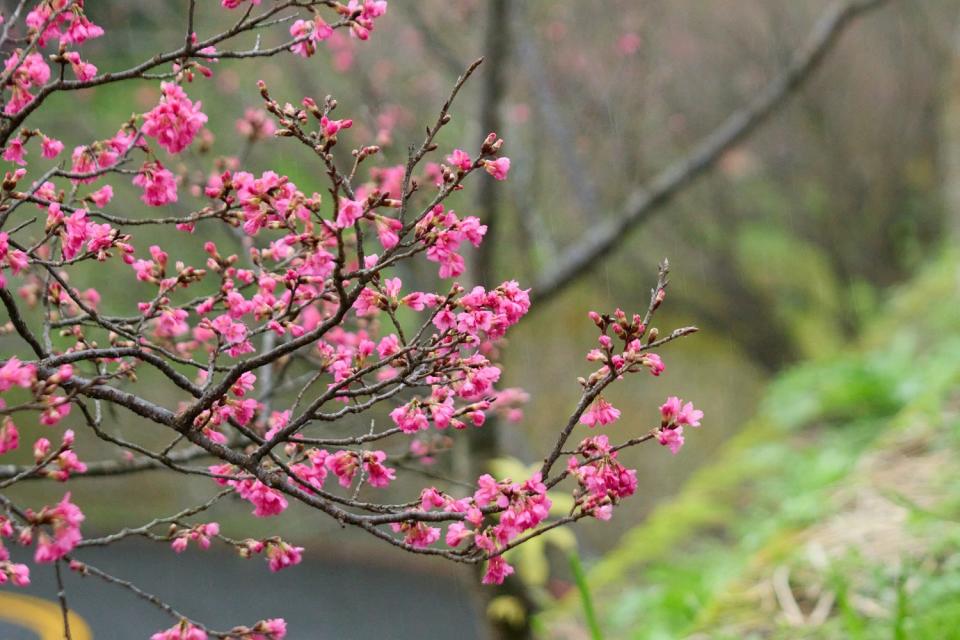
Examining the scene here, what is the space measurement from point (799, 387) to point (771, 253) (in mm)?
5603

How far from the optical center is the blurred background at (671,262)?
5.25 metres

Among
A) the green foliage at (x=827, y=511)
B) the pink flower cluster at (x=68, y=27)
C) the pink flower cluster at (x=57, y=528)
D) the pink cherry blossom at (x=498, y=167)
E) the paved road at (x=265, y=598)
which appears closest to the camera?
the pink flower cluster at (x=57, y=528)

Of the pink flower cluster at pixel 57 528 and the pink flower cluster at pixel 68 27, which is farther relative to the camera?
the pink flower cluster at pixel 68 27

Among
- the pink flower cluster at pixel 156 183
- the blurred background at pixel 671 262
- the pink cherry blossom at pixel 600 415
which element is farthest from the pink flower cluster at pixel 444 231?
the blurred background at pixel 671 262

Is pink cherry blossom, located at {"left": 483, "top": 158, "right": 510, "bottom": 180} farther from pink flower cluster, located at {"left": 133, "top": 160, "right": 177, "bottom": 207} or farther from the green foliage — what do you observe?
the green foliage

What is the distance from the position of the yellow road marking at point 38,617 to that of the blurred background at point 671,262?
35 cm

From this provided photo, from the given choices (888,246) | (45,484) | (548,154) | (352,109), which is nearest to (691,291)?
(888,246)

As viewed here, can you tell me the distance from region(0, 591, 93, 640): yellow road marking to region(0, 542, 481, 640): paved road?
0.07ft

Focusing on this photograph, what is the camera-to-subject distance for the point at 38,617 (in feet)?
33.4

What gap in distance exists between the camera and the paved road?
10.6 metres

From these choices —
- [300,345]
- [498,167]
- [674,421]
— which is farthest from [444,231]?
[674,421]

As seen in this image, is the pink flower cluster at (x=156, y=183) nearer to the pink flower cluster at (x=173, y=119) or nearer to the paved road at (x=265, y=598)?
the pink flower cluster at (x=173, y=119)

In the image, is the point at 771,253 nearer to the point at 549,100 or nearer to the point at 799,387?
the point at 799,387

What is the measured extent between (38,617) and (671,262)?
861 cm
